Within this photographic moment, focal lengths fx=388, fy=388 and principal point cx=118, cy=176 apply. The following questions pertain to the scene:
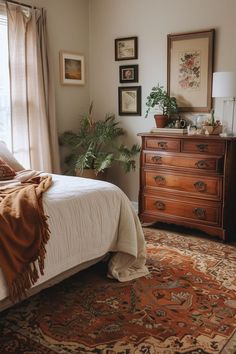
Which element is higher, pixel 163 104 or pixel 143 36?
pixel 143 36

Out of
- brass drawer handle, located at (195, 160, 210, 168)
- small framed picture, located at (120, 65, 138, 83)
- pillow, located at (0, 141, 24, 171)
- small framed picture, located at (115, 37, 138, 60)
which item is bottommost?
brass drawer handle, located at (195, 160, 210, 168)

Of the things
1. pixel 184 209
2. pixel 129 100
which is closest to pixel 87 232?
pixel 184 209

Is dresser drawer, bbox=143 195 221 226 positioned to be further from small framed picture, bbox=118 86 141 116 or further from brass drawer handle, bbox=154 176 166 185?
small framed picture, bbox=118 86 141 116

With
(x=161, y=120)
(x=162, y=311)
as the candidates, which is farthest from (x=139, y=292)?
(x=161, y=120)

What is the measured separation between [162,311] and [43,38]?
3091mm

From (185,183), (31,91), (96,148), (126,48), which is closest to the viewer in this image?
(185,183)

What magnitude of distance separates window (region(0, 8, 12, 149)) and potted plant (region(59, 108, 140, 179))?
78 centimetres

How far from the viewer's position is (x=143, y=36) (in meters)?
4.43

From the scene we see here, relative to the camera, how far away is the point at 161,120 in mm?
4184

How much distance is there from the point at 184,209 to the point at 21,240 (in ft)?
6.83

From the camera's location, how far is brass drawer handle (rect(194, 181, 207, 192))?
3711 mm

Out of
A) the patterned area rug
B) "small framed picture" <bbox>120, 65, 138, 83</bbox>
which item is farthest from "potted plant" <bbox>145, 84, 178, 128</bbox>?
the patterned area rug

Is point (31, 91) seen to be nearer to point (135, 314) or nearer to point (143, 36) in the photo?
point (143, 36)

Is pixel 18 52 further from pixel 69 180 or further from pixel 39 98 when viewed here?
pixel 69 180
